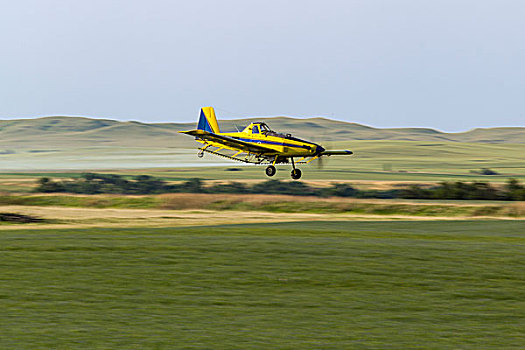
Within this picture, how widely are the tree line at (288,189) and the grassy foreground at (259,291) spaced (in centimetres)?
6127

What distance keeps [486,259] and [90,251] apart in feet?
81.5

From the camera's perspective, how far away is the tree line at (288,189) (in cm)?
11875

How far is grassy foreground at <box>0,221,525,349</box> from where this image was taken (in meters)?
27.3

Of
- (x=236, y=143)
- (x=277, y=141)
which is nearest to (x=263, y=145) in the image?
(x=277, y=141)

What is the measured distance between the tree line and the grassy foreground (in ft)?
201

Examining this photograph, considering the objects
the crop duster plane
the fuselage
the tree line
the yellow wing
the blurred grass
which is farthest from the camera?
the tree line

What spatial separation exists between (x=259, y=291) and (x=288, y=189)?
96.6 metres

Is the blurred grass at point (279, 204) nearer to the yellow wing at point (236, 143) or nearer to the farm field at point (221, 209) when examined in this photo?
the farm field at point (221, 209)

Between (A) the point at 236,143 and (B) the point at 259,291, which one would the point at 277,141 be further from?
(B) the point at 259,291

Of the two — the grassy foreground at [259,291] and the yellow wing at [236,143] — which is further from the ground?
the yellow wing at [236,143]

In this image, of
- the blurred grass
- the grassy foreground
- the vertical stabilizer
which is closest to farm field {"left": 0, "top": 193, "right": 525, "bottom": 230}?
the blurred grass

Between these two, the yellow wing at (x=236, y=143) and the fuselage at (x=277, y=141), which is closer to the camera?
the yellow wing at (x=236, y=143)

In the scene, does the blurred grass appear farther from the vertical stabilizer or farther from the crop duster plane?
the crop duster plane

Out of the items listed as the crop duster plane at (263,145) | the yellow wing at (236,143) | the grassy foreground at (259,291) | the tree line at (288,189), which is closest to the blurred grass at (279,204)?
the tree line at (288,189)
